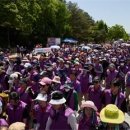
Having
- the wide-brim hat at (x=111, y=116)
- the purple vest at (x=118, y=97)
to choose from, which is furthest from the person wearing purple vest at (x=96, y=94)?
the wide-brim hat at (x=111, y=116)

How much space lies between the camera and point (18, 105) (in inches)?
314

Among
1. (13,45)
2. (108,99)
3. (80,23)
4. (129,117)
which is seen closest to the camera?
(108,99)

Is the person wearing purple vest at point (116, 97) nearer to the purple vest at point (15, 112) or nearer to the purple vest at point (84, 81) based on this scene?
the purple vest at point (15, 112)

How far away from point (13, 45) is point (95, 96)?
52663mm

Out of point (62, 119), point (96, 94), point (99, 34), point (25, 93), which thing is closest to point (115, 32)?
point (99, 34)

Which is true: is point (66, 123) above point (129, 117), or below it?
above

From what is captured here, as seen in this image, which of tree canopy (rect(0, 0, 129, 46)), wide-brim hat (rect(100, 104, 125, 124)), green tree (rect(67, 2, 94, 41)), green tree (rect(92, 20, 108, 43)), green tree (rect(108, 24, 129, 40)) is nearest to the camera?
wide-brim hat (rect(100, 104, 125, 124))

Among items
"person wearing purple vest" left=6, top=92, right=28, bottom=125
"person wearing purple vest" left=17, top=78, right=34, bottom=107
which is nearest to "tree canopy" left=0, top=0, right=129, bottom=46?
"person wearing purple vest" left=17, top=78, right=34, bottom=107

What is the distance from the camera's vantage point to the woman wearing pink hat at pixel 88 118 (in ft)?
22.9

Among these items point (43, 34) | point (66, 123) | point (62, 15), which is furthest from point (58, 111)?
point (62, 15)

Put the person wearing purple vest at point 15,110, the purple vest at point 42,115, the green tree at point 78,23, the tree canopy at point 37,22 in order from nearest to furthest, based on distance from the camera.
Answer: the purple vest at point 42,115 < the person wearing purple vest at point 15,110 < the tree canopy at point 37,22 < the green tree at point 78,23

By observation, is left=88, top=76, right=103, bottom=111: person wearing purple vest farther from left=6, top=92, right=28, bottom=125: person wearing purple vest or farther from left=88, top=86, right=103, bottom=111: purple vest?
left=6, top=92, right=28, bottom=125: person wearing purple vest

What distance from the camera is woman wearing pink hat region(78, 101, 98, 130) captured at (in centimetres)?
699

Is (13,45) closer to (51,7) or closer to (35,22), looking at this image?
(35,22)
